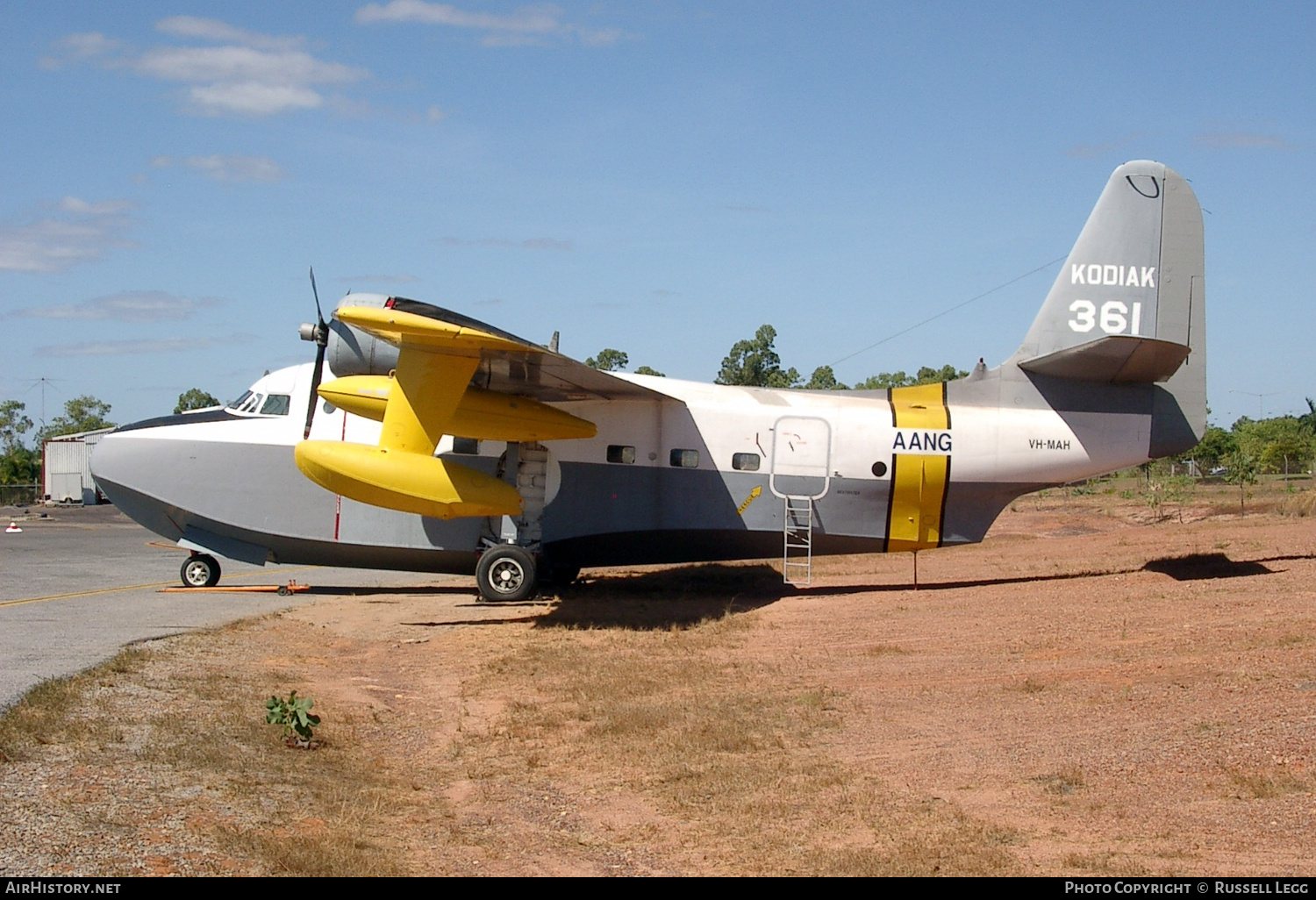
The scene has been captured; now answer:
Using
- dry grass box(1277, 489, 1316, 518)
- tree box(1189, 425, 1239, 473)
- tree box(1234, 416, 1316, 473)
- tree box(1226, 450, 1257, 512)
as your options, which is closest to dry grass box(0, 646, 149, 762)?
dry grass box(1277, 489, 1316, 518)

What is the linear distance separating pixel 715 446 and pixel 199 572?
920 centimetres

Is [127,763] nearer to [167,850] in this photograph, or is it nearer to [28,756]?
[28,756]

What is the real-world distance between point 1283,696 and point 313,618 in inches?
484

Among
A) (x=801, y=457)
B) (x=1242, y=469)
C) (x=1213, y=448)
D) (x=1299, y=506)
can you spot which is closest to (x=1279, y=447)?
(x=1242, y=469)

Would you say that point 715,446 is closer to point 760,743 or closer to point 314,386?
point 314,386

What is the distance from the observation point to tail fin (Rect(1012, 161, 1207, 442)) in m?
16.4

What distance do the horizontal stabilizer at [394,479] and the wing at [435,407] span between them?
0.01 metres

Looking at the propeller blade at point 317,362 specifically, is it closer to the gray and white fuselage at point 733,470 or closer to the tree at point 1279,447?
the gray and white fuselage at point 733,470

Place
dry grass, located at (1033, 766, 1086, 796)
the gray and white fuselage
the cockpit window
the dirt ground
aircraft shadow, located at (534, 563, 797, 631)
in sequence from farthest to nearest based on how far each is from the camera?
the cockpit window → the gray and white fuselage → aircraft shadow, located at (534, 563, 797, 631) → dry grass, located at (1033, 766, 1086, 796) → the dirt ground

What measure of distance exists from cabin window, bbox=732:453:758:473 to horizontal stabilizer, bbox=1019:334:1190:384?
4.38 m

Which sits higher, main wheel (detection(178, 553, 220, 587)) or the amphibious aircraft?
the amphibious aircraft

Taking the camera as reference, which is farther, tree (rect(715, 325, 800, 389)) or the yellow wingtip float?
tree (rect(715, 325, 800, 389))

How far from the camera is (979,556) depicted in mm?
22844

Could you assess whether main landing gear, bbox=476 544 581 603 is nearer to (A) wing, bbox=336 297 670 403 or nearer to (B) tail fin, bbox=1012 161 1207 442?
(A) wing, bbox=336 297 670 403
